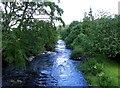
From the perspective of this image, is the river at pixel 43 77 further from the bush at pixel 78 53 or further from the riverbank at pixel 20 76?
the bush at pixel 78 53

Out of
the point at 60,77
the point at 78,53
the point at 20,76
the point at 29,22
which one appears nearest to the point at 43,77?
the point at 60,77

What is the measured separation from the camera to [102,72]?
2091 centimetres

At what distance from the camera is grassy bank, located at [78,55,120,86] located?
18.2 metres

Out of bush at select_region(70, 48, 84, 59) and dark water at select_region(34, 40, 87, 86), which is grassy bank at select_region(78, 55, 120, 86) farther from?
bush at select_region(70, 48, 84, 59)

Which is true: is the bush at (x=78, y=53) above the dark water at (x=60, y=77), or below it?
→ above

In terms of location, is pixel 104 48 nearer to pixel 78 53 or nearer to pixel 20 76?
pixel 20 76

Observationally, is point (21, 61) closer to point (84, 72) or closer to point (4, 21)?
point (4, 21)

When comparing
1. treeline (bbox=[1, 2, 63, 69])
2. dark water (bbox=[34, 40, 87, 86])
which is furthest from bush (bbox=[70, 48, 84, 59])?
treeline (bbox=[1, 2, 63, 69])

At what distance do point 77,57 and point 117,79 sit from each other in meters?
15.3

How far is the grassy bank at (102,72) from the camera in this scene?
18188 mm

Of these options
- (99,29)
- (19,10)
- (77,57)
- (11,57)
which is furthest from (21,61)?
(77,57)

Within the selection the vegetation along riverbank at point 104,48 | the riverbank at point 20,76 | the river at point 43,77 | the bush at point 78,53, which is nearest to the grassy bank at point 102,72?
the vegetation along riverbank at point 104,48

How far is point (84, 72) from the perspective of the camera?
23.9 metres

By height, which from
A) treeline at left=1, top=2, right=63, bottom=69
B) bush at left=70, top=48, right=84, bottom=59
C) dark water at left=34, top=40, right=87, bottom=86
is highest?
treeline at left=1, top=2, right=63, bottom=69
